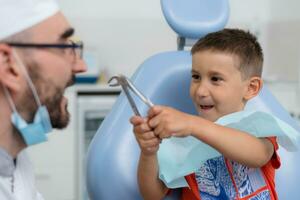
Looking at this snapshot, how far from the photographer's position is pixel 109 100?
3037mm

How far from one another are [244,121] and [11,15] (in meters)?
0.60

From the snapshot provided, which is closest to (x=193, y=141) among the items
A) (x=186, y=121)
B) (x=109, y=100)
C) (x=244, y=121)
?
(x=244, y=121)

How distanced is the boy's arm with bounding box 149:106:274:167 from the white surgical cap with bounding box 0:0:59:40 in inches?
10.7

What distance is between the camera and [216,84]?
1.24m

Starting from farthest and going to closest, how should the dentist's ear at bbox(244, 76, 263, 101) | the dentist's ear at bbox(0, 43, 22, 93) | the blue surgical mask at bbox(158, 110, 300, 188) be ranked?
the dentist's ear at bbox(244, 76, 263, 101) → the blue surgical mask at bbox(158, 110, 300, 188) → the dentist's ear at bbox(0, 43, 22, 93)

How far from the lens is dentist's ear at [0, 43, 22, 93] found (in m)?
0.89

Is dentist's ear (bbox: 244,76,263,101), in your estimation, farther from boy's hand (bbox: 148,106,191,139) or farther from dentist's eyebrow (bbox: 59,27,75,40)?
dentist's eyebrow (bbox: 59,27,75,40)

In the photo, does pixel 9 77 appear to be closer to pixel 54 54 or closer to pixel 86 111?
pixel 54 54

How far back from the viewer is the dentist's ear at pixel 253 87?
129 cm

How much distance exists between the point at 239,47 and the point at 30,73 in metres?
0.57

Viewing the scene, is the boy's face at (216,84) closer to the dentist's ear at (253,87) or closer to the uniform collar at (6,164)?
the dentist's ear at (253,87)

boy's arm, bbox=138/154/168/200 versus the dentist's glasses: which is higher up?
the dentist's glasses

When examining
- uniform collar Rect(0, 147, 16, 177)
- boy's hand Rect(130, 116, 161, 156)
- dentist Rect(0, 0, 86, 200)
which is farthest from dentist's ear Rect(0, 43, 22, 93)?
boy's hand Rect(130, 116, 161, 156)

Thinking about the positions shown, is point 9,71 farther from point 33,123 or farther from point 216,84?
point 216,84
